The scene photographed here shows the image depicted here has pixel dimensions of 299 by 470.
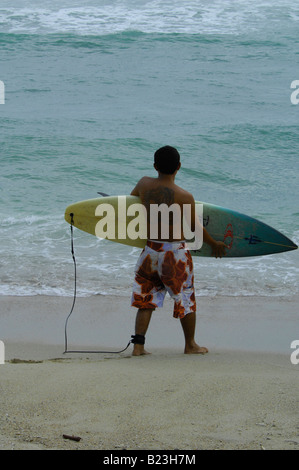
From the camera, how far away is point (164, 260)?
3568mm

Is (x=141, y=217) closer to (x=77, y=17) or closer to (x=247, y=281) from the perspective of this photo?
(x=247, y=281)

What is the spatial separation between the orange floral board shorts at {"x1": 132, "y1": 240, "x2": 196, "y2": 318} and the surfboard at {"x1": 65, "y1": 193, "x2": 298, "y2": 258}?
0.59m

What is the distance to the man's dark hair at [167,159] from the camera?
344 cm

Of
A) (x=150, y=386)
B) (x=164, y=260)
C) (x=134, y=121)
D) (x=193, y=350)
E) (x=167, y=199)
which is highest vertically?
(x=167, y=199)

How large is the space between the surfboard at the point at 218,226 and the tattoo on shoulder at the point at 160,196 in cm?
64

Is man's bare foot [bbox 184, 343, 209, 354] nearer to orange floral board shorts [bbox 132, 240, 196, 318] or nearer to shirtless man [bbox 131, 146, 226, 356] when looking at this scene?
shirtless man [bbox 131, 146, 226, 356]

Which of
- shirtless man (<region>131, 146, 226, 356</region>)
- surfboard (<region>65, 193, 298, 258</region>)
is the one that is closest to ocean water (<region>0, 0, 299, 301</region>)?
surfboard (<region>65, 193, 298, 258</region>)

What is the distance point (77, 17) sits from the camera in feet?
69.7


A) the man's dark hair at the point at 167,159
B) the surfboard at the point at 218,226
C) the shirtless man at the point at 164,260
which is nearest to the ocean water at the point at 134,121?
the surfboard at the point at 218,226

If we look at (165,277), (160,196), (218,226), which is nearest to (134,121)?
(218,226)

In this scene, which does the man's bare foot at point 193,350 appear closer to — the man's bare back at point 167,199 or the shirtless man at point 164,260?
the shirtless man at point 164,260

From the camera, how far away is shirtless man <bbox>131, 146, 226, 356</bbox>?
3547 mm

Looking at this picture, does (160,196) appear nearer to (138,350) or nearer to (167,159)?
(167,159)

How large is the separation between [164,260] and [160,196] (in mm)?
387
